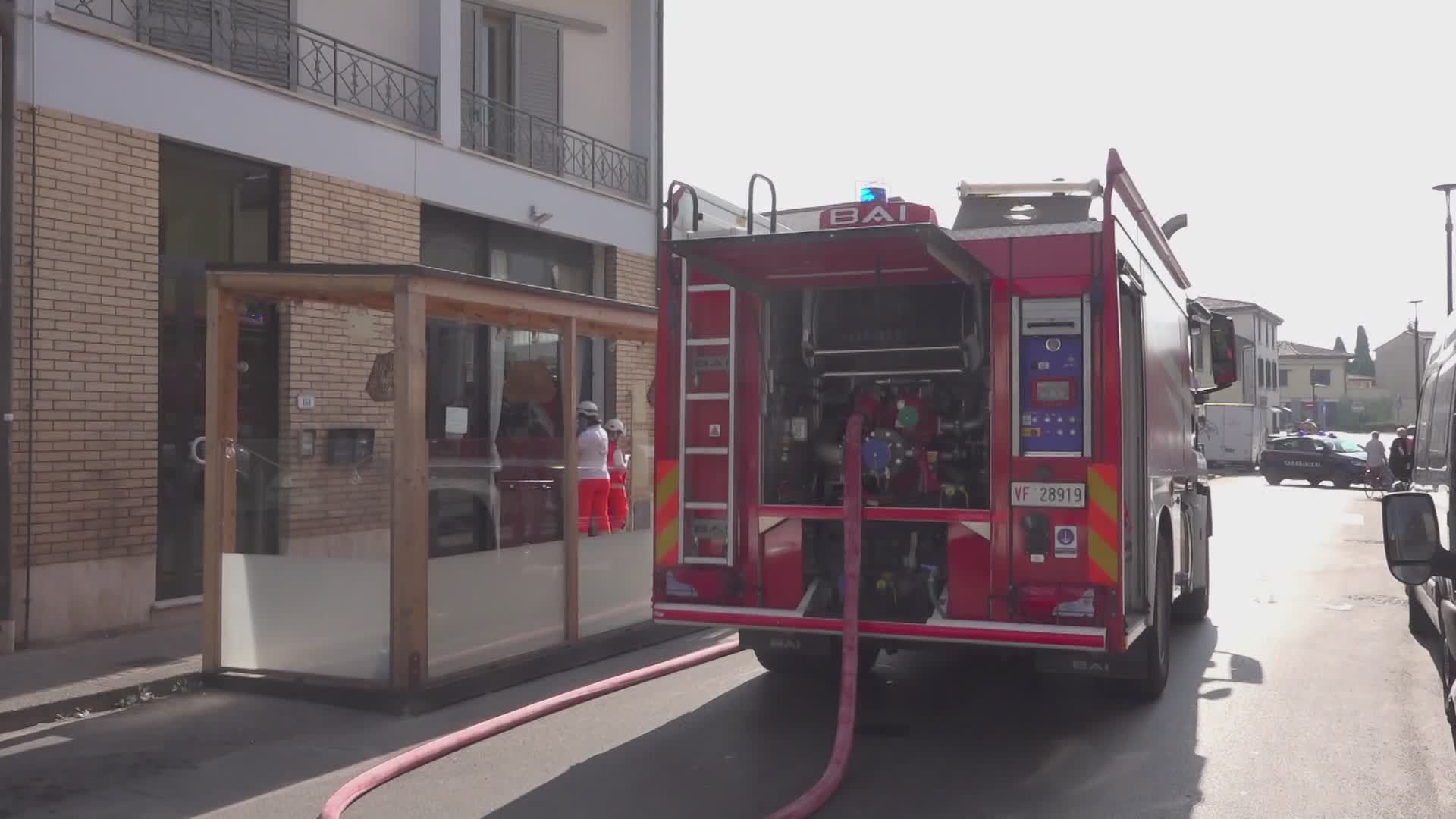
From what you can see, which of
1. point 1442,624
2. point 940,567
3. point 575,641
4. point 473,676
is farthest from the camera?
point 575,641

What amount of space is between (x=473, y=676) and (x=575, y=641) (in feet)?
4.38

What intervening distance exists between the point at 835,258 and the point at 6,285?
6.08 meters

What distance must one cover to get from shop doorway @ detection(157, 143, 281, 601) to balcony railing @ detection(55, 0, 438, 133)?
98 centimetres

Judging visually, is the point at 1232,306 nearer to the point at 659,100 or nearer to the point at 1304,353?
the point at 1304,353

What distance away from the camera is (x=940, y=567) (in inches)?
273

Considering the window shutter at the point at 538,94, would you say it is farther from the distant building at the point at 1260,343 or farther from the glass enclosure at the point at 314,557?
the distant building at the point at 1260,343

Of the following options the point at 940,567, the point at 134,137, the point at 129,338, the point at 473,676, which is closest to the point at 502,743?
the point at 473,676

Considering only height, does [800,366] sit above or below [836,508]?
above

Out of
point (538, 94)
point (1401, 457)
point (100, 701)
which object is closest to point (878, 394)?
point (100, 701)

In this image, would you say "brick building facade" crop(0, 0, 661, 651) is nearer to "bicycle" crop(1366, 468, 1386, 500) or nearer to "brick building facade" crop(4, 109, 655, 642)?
"brick building facade" crop(4, 109, 655, 642)

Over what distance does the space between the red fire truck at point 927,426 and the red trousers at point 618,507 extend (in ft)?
9.00

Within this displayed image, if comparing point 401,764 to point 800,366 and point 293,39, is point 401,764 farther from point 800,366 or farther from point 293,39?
point 293,39

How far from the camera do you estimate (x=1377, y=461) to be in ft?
101

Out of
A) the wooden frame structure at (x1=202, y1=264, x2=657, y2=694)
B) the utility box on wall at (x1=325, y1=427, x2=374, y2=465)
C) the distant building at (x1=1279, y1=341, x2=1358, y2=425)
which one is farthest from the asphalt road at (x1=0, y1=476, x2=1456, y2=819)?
the distant building at (x1=1279, y1=341, x2=1358, y2=425)
